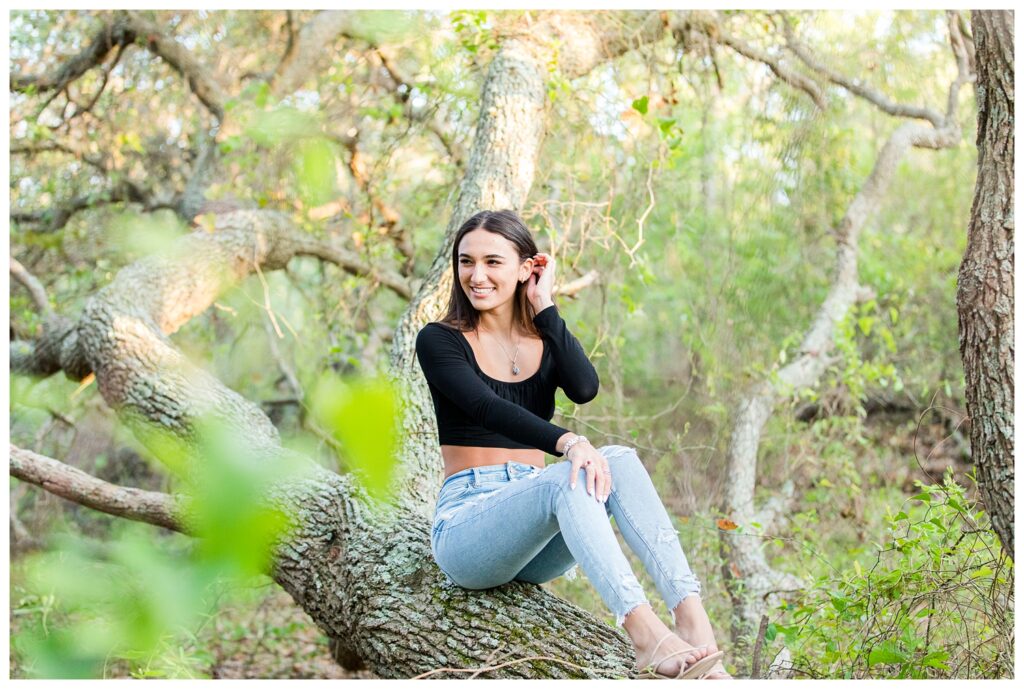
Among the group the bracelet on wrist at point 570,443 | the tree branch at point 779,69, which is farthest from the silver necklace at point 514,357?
the tree branch at point 779,69

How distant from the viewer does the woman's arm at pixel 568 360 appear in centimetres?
271

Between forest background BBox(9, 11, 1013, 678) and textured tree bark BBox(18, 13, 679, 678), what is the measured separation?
0.08 feet

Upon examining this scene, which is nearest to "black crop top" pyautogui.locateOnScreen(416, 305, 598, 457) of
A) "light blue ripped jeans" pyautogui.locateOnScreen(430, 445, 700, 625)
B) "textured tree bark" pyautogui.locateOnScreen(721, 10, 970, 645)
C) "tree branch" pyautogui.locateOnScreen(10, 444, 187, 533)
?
"light blue ripped jeans" pyautogui.locateOnScreen(430, 445, 700, 625)

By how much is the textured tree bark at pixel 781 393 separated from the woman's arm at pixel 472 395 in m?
2.04

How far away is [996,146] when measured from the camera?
2320 millimetres

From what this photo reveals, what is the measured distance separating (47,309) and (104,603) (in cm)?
440

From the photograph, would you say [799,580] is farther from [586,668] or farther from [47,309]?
[47,309]

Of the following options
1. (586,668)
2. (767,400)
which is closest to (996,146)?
(586,668)

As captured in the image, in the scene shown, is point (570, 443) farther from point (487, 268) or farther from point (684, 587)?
point (487, 268)

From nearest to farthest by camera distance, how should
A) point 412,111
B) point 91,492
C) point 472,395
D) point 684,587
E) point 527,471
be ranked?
point 684,587, point 472,395, point 527,471, point 91,492, point 412,111

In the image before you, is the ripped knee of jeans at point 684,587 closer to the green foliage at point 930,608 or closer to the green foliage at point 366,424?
the green foliage at point 930,608

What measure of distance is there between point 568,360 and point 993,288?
1124mm

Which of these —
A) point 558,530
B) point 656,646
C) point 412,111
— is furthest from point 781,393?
point 656,646

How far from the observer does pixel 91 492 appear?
11.6 ft
